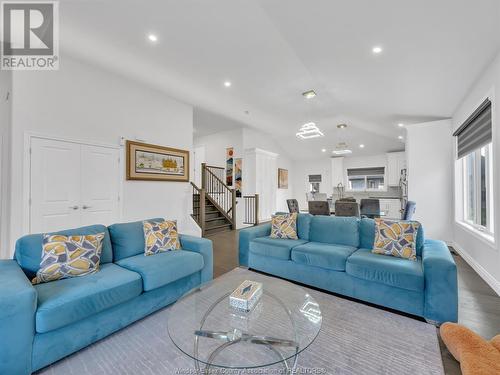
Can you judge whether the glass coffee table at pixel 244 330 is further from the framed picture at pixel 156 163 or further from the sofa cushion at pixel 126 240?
the framed picture at pixel 156 163

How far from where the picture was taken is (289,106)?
568 cm

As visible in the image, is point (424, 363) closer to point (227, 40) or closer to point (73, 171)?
point (227, 40)

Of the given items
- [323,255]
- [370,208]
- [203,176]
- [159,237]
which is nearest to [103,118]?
[159,237]

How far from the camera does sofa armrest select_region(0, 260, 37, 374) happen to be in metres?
1.35

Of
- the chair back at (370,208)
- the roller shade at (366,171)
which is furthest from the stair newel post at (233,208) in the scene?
the roller shade at (366,171)

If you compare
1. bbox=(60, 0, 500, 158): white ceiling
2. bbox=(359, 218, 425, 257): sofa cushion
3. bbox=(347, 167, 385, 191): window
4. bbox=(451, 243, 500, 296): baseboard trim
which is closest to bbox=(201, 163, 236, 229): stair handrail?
bbox=(60, 0, 500, 158): white ceiling

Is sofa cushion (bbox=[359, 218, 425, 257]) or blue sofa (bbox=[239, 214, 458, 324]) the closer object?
blue sofa (bbox=[239, 214, 458, 324])

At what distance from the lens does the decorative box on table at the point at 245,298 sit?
1646 millimetres

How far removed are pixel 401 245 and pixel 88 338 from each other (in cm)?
309

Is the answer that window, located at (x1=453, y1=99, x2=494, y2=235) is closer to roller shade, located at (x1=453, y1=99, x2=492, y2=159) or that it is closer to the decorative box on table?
roller shade, located at (x1=453, y1=99, x2=492, y2=159)

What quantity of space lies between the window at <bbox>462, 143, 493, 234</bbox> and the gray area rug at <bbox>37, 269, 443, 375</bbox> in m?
2.35

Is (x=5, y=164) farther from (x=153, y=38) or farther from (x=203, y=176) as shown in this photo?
(x=203, y=176)

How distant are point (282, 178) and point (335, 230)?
6963 mm

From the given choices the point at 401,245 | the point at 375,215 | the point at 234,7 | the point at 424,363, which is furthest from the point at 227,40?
the point at 375,215
